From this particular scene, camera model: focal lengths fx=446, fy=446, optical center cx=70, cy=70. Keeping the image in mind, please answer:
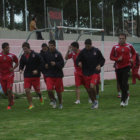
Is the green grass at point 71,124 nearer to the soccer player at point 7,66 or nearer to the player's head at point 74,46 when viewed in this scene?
the soccer player at point 7,66

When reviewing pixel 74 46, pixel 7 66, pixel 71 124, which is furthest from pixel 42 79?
pixel 71 124

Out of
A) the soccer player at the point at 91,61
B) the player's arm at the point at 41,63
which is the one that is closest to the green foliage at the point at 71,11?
the player's arm at the point at 41,63

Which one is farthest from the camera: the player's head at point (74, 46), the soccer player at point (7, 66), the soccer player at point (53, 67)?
the player's head at point (74, 46)

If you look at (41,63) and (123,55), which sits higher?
(123,55)

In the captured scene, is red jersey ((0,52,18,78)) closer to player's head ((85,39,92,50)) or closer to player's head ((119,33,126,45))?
player's head ((85,39,92,50))

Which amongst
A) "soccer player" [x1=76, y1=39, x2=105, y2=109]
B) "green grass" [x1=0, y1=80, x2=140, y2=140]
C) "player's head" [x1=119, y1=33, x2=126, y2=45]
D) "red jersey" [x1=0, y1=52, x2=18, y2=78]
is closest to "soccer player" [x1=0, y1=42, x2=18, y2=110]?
"red jersey" [x1=0, y1=52, x2=18, y2=78]

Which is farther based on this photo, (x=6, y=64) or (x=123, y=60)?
(x=6, y=64)

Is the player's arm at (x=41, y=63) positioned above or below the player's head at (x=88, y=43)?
below

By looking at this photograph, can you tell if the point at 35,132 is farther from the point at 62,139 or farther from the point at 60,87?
the point at 60,87

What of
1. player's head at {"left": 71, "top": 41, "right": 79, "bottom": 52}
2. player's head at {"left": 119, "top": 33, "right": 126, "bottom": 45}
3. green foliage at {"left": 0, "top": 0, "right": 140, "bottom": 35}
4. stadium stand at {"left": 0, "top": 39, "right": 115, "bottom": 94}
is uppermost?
green foliage at {"left": 0, "top": 0, "right": 140, "bottom": 35}

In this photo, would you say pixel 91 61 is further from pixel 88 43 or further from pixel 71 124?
pixel 71 124

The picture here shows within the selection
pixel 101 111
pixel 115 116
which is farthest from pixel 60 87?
pixel 115 116

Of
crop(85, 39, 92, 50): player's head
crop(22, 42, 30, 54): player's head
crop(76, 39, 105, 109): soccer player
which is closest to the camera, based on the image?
crop(85, 39, 92, 50): player's head

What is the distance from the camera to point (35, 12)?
107 ft
